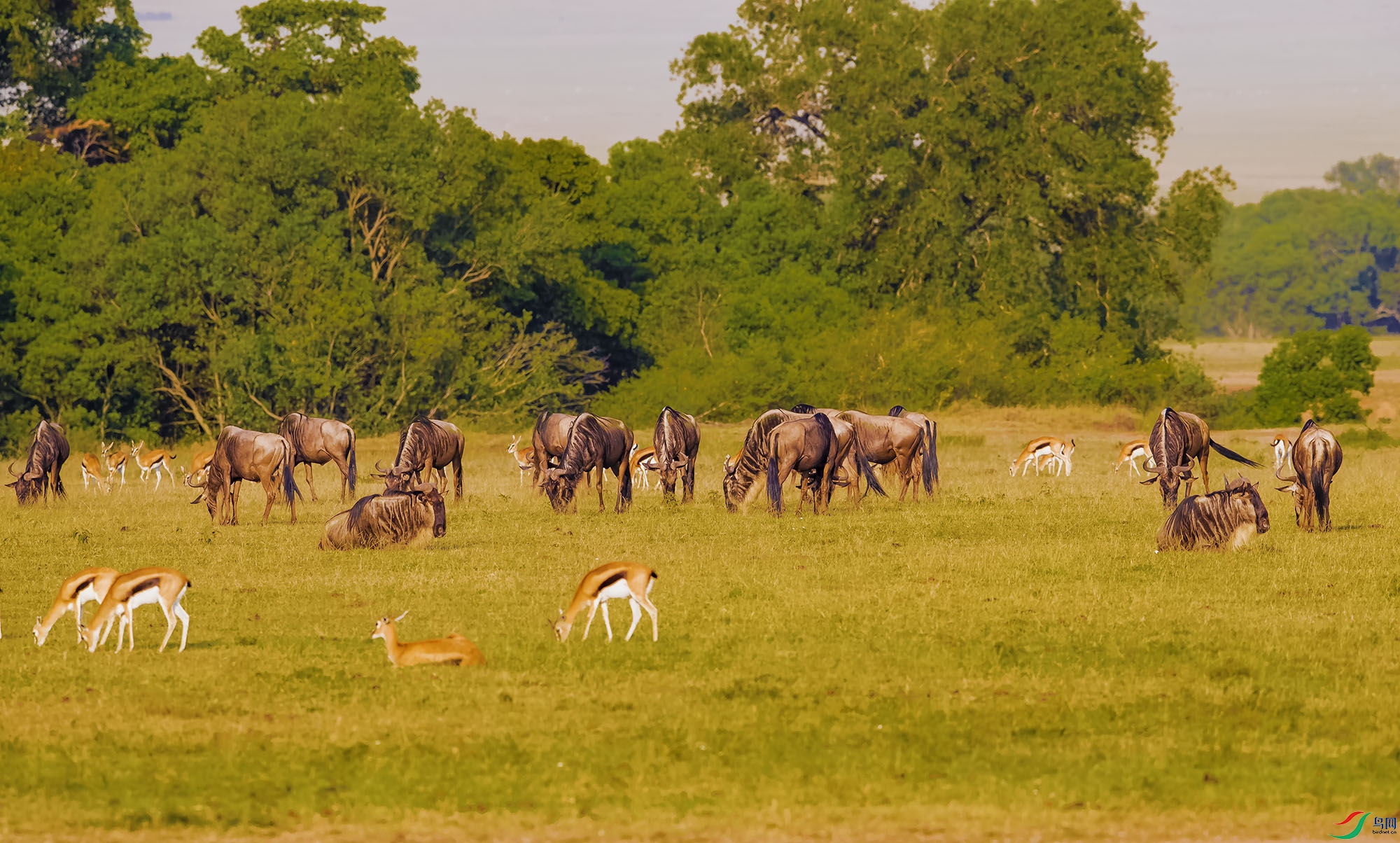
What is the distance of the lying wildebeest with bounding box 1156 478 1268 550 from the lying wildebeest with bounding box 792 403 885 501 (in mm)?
7798

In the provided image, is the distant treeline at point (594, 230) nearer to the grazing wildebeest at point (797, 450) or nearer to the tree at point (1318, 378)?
the tree at point (1318, 378)

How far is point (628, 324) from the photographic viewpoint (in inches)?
2468

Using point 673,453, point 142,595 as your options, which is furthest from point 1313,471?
point 142,595

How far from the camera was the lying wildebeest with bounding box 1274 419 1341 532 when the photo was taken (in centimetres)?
2211

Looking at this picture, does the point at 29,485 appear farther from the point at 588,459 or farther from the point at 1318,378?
the point at 1318,378

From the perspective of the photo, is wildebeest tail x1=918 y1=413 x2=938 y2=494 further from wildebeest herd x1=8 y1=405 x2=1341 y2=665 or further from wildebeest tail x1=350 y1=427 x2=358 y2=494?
wildebeest tail x1=350 y1=427 x2=358 y2=494

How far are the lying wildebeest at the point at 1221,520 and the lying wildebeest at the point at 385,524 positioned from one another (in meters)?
9.80

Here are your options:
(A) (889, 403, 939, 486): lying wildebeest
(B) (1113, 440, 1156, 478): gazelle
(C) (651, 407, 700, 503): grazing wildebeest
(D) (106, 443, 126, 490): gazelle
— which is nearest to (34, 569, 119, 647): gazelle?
(C) (651, 407, 700, 503): grazing wildebeest

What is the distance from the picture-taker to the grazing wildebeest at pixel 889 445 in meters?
28.7

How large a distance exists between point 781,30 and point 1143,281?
19.6 m

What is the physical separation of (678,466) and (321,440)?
6888 millimetres

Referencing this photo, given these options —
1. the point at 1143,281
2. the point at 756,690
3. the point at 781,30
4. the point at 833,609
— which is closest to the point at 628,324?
the point at 781,30

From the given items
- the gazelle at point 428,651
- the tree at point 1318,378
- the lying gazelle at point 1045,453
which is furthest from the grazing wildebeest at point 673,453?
the tree at point 1318,378

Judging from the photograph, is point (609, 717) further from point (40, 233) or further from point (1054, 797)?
point (40, 233)
